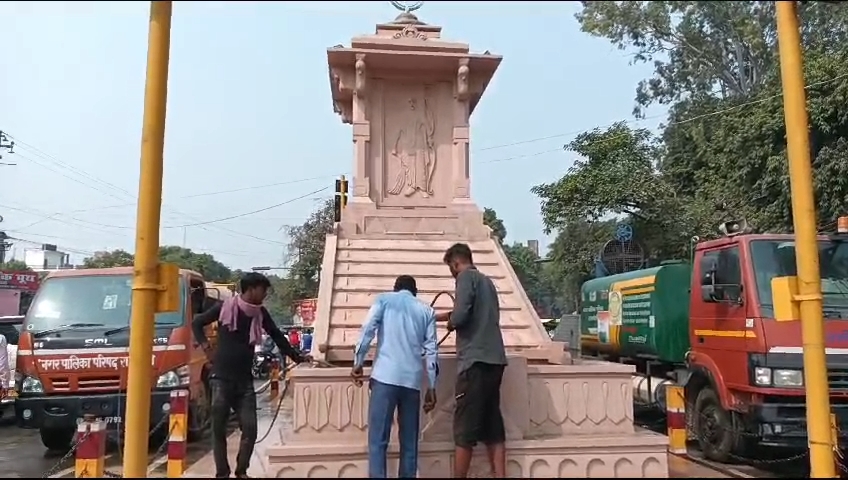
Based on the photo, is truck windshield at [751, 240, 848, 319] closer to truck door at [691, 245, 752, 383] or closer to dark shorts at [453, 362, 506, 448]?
truck door at [691, 245, 752, 383]

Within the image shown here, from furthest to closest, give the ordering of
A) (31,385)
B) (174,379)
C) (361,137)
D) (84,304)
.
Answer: (361,137) < (84,304) < (174,379) < (31,385)

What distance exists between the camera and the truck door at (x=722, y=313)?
8070mm

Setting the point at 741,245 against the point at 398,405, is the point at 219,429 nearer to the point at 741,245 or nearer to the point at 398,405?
the point at 398,405

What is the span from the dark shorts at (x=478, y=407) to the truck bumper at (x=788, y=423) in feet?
10.8

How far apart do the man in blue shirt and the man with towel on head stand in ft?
3.27

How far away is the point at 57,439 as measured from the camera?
1022 cm

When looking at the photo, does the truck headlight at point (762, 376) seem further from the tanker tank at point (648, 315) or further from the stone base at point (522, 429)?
the tanker tank at point (648, 315)

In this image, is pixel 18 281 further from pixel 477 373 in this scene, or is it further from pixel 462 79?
pixel 477 373

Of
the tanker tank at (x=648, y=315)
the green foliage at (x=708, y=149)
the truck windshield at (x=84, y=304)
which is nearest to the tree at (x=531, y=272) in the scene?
the green foliage at (x=708, y=149)

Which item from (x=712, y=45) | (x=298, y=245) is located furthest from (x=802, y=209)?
(x=298, y=245)

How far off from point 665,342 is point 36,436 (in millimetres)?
9677

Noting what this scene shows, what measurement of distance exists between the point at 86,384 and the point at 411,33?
6.42m

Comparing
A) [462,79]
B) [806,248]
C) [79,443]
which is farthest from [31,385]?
[806,248]

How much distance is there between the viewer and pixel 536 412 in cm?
654
